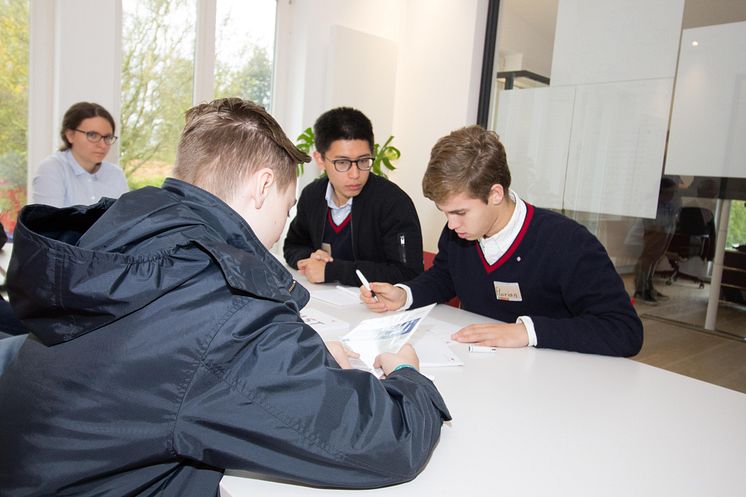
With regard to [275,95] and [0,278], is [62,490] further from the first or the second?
[275,95]

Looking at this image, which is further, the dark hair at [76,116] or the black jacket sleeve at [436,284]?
the dark hair at [76,116]

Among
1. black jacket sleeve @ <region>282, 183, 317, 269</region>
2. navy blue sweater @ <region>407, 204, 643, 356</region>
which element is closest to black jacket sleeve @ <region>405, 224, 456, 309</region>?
navy blue sweater @ <region>407, 204, 643, 356</region>

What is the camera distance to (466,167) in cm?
185

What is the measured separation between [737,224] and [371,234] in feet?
6.77

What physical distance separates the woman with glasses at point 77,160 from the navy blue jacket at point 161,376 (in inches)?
117

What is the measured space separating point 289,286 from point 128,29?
4.22 metres

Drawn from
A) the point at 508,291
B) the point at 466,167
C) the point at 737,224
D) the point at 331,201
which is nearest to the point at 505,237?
the point at 508,291

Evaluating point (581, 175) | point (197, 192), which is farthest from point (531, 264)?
point (581, 175)

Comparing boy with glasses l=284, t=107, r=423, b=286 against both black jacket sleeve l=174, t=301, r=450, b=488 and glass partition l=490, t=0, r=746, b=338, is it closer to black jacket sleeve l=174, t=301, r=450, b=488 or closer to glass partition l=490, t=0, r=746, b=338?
black jacket sleeve l=174, t=301, r=450, b=488

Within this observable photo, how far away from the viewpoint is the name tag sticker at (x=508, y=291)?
2010mm

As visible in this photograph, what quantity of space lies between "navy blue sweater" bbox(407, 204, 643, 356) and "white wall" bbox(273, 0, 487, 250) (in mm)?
2911

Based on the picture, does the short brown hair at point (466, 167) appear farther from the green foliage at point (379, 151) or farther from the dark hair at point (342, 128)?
the green foliage at point (379, 151)

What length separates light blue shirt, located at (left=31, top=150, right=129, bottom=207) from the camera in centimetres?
343

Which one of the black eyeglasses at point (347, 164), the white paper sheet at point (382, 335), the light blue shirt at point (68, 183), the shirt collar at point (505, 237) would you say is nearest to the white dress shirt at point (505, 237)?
the shirt collar at point (505, 237)
